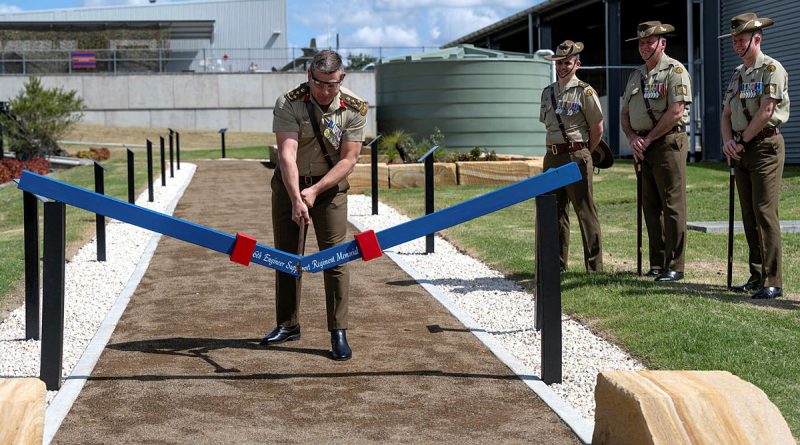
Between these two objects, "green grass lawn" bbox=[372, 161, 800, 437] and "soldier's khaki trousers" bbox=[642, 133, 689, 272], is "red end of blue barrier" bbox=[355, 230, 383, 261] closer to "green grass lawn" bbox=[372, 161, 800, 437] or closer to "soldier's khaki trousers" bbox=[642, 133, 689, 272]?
"green grass lawn" bbox=[372, 161, 800, 437]

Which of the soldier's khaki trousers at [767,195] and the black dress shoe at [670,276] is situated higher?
the soldier's khaki trousers at [767,195]

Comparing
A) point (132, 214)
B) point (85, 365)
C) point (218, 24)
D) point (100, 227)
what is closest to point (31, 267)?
point (85, 365)

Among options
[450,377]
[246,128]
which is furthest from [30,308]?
[246,128]

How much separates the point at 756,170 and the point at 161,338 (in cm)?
464

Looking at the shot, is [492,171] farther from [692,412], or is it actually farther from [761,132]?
[692,412]

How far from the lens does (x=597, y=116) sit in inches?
373

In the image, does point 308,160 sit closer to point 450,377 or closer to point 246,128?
point 450,377

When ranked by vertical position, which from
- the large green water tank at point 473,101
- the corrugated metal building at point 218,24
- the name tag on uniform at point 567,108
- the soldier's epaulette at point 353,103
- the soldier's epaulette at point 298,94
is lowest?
the soldier's epaulette at point 353,103

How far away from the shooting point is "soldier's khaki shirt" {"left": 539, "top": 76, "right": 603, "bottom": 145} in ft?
30.9

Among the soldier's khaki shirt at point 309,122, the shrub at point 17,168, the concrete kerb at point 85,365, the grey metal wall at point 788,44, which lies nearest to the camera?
the concrete kerb at point 85,365

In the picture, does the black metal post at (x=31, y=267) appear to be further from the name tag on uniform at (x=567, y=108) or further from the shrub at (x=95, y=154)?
the shrub at (x=95, y=154)

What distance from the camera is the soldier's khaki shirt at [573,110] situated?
9430mm

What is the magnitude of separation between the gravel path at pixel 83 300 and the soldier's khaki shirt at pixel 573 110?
4047 millimetres

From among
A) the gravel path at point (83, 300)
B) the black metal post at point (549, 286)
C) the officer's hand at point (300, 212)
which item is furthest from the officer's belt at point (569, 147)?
the gravel path at point (83, 300)
